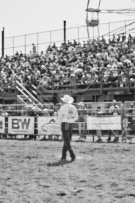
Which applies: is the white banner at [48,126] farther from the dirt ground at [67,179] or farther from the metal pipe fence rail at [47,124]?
the dirt ground at [67,179]

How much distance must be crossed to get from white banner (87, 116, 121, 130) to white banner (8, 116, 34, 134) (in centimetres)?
306

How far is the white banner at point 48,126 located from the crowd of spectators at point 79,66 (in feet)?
24.2

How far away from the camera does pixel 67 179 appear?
8398 mm

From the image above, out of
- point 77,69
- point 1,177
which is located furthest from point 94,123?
point 1,177

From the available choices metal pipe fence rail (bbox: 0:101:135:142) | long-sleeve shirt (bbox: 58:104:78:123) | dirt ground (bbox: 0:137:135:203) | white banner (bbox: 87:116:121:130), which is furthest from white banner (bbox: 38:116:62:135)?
long-sleeve shirt (bbox: 58:104:78:123)

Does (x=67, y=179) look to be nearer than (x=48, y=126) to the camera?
Yes

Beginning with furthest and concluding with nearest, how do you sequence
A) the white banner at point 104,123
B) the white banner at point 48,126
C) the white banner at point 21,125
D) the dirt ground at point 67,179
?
the white banner at point 21,125 → the white banner at point 48,126 → the white banner at point 104,123 → the dirt ground at point 67,179

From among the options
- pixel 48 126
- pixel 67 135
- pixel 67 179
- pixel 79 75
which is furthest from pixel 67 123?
pixel 79 75

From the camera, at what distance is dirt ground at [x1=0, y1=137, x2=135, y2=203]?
260 inches

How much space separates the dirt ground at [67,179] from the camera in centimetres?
661

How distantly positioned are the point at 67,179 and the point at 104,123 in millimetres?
11326

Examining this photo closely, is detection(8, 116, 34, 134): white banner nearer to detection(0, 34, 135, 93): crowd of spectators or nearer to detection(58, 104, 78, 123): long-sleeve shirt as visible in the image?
detection(0, 34, 135, 93): crowd of spectators

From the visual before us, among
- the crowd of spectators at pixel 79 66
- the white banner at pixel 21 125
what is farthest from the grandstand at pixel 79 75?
the white banner at pixel 21 125

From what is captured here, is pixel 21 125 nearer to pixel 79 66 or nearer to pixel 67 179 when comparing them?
pixel 79 66
